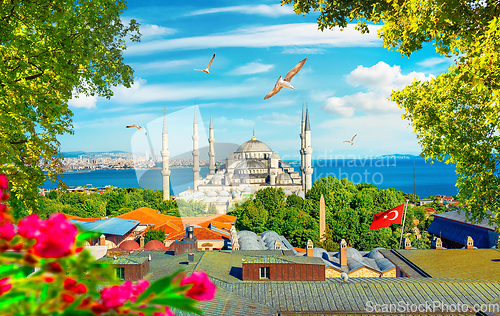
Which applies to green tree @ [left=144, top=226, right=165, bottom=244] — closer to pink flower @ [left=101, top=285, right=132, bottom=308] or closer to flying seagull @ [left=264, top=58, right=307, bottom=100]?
flying seagull @ [left=264, top=58, right=307, bottom=100]

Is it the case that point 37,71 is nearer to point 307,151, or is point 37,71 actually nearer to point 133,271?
point 133,271

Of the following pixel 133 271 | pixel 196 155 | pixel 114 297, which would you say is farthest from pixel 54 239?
pixel 196 155

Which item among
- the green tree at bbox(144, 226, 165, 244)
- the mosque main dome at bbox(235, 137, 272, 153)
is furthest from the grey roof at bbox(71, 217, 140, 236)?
the mosque main dome at bbox(235, 137, 272, 153)

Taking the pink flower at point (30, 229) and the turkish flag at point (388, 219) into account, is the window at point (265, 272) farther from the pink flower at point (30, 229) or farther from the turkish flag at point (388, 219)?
the pink flower at point (30, 229)

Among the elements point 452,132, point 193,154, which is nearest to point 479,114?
point 452,132

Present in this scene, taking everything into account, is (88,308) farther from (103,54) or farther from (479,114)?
(479,114)

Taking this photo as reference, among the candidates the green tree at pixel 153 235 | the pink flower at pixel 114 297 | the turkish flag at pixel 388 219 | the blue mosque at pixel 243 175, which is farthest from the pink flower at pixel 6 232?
the blue mosque at pixel 243 175

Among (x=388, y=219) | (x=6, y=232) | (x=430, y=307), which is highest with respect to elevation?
(x=6, y=232)
